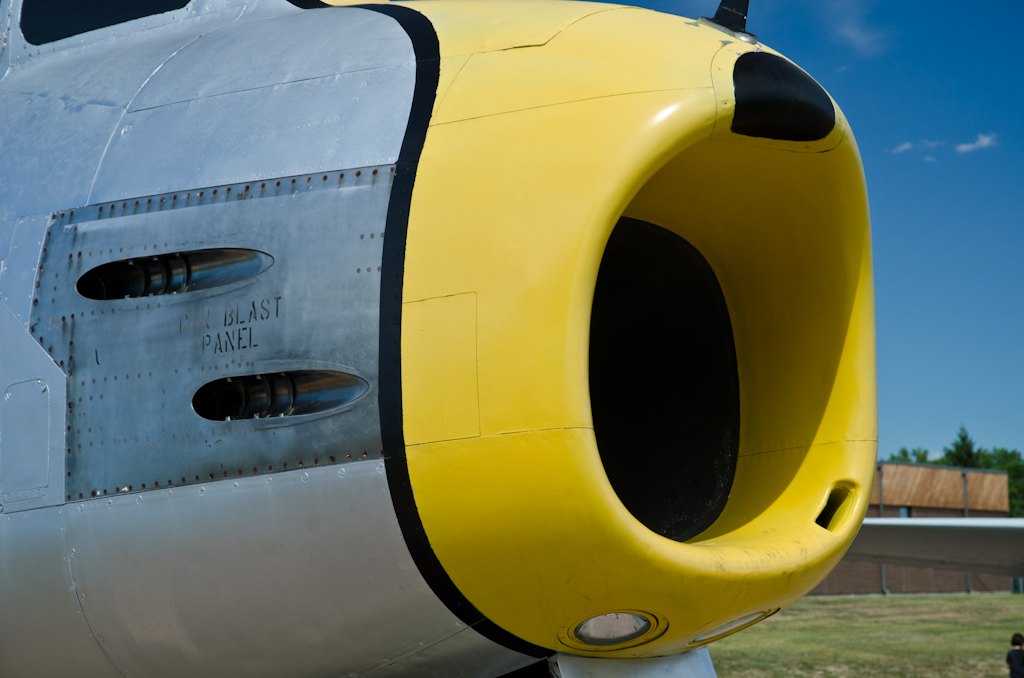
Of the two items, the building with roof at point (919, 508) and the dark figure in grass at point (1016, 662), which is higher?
the dark figure in grass at point (1016, 662)

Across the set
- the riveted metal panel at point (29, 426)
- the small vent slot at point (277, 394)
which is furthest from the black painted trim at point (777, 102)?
the riveted metal panel at point (29, 426)

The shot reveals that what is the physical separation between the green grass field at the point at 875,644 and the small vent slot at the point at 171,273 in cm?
1196

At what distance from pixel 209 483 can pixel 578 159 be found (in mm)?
1471

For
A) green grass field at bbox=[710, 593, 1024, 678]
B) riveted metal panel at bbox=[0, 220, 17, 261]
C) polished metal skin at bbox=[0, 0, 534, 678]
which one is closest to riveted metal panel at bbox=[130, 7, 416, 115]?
polished metal skin at bbox=[0, 0, 534, 678]

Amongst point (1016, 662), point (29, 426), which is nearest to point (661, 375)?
point (29, 426)

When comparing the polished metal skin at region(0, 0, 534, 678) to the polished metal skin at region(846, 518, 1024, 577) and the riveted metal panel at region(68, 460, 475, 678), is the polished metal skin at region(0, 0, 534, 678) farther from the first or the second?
the polished metal skin at region(846, 518, 1024, 577)

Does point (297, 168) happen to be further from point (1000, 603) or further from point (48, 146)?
point (1000, 603)

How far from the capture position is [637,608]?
2.81 metres

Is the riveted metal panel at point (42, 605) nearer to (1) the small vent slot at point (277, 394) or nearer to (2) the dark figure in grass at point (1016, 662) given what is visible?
(1) the small vent slot at point (277, 394)

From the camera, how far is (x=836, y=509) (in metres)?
3.54

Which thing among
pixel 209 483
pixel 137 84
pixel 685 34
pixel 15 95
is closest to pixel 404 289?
pixel 209 483

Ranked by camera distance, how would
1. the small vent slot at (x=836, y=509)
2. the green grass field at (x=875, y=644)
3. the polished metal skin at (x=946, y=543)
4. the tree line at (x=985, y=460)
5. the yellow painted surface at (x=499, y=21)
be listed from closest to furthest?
1. the yellow painted surface at (x=499, y=21)
2. the small vent slot at (x=836, y=509)
3. the polished metal skin at (x=946, y=543)
4. the green grass field at (x=875, y=644)
5. the tree line at (x=985, y=460)

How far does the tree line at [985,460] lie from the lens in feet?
Answer: 238

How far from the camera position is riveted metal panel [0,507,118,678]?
304cm
